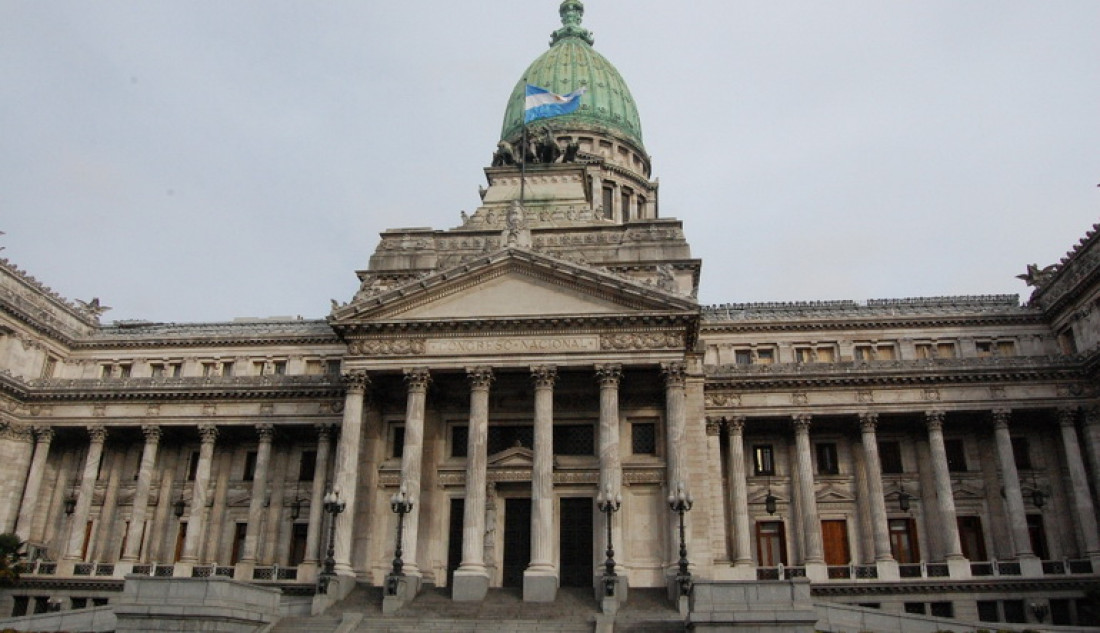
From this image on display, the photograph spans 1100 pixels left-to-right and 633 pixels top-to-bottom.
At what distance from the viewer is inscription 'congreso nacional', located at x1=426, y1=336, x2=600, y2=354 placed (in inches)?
1651

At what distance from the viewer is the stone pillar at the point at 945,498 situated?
45500 millimetres

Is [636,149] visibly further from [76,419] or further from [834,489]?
[76,419]

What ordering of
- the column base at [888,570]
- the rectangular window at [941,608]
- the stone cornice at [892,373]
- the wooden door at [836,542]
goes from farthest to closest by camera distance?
the wooden door at [836,542], the stone cornice at [892,373], the column base at [888,570], the rectangular window at [941,608]

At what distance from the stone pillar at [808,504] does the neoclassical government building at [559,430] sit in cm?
14

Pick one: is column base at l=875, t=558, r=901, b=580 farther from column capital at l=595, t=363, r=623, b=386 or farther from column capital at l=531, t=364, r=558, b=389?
column capital at l=531, t=364, r=558, b=389

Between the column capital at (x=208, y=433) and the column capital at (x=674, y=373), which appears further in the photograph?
the column capital at (x=208, y=433)

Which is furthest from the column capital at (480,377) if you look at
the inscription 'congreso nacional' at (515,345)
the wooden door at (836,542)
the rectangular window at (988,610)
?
the rectangular window at (988,610)

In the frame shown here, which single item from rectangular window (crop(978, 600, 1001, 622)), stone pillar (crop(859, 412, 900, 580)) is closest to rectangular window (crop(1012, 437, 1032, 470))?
stone pillar (crop(859, 412, 900, 580))

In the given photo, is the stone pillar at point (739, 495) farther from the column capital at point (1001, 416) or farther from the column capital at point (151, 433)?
the column capital at point (151, 433)

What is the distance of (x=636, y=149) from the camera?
81.4 metres

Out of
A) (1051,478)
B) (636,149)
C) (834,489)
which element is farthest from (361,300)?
(636,149)

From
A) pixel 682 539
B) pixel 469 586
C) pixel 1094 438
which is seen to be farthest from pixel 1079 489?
pixel 469 586

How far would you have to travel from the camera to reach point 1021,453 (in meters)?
50.3

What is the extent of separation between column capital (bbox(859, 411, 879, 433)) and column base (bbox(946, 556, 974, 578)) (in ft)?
25.0
